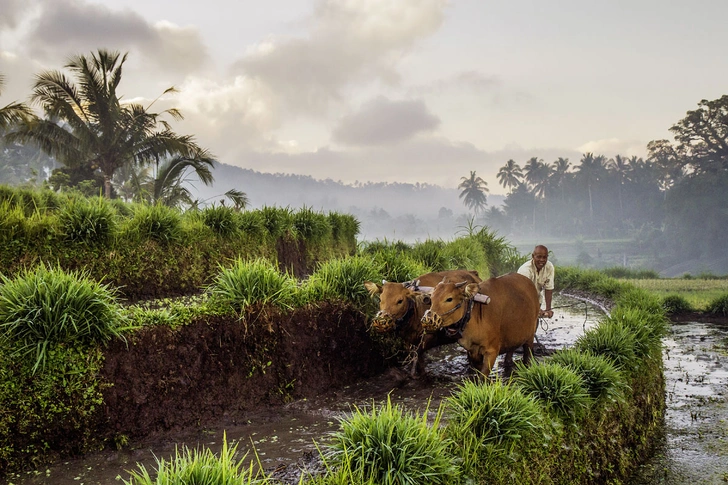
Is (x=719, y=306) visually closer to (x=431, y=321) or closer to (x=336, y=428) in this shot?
(x=431, y=321)

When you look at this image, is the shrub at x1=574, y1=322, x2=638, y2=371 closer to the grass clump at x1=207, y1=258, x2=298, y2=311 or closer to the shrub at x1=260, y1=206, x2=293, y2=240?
the grass clump at x1=207, y1=258, x2=298, y2=311

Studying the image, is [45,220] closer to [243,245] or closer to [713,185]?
[243,245]

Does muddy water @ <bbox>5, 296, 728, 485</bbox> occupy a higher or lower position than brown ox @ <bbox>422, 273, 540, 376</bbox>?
lower

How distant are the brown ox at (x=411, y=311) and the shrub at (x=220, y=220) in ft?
12.8

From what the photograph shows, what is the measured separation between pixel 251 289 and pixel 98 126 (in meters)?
21.7

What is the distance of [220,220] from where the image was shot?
9555 mm

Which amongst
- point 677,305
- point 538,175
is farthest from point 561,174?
point 677,305

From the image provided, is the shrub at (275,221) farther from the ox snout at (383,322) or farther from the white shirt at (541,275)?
the ox snout at (383,322)

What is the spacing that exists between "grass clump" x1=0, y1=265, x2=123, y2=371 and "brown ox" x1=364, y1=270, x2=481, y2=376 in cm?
264

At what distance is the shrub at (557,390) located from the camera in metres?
5.18

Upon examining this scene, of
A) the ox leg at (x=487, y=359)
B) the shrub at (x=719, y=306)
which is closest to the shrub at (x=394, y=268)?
the ox leg at (x=487, y=359)

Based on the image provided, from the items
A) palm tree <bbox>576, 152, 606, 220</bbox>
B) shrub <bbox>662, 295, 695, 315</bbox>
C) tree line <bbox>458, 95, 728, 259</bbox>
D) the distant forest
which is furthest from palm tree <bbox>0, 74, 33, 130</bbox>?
palm tree <bbox>576, 152, 606, 220</bbox>

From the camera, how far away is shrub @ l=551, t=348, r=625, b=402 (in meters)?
5.81

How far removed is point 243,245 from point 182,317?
4150mm
